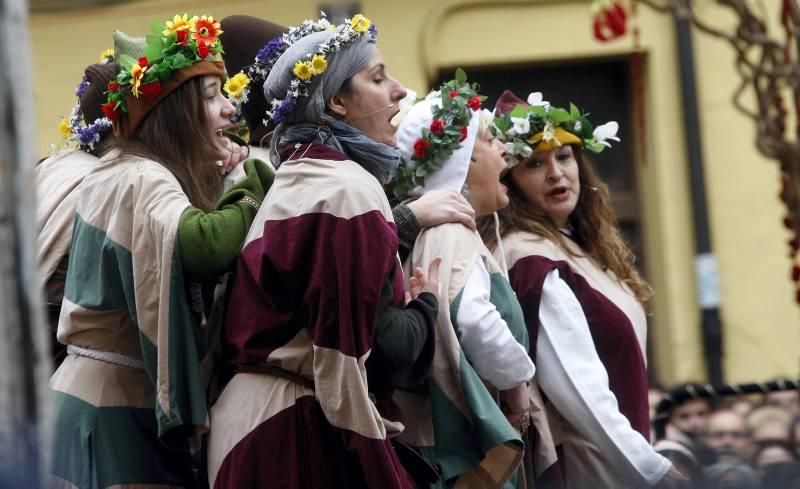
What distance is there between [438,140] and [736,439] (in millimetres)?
1180

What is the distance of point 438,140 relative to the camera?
461cm

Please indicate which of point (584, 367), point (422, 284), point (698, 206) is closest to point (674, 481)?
point (584, 367)

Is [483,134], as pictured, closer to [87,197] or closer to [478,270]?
[478,270]

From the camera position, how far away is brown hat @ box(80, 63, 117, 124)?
462cm

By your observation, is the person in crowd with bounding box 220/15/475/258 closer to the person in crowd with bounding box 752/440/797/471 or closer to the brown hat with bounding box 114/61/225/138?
the brown hat with bounding box 114/61/225/138

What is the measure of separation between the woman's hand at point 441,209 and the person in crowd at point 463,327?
0.02 m

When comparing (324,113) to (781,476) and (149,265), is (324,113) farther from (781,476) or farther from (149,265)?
(781,476)

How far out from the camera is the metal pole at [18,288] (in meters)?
2.18

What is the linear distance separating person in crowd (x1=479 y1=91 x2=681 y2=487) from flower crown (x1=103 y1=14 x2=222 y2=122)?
1122 mm

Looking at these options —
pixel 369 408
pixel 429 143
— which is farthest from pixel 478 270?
pixel 369 408

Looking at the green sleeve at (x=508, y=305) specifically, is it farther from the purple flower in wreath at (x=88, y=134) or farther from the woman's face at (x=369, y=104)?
the purple flower in wreath at (x=88, y=134)

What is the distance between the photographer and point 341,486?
3.83 metres

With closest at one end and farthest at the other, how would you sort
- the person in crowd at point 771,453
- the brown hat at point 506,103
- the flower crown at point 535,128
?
1. the person in crowd at point 771,453
2. the flower crown at point 535,128
3. the brown hat at point 506,103

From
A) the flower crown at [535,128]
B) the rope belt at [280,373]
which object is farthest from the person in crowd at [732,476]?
A: the flower crown at [535,128]
